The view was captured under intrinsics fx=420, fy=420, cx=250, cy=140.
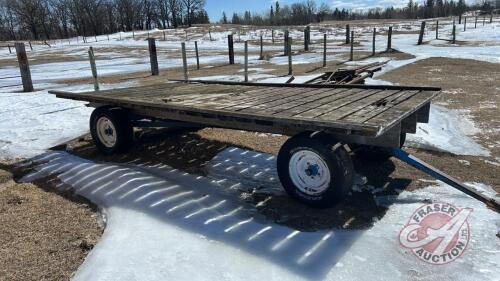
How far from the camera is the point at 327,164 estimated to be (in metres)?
3.67

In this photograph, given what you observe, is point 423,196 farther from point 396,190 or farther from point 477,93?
point 477,93

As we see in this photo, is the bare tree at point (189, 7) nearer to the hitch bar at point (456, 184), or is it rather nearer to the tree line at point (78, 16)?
the tree line at point (78, 16)

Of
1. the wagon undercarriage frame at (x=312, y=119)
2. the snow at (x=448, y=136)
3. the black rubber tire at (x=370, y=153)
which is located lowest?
the snow at (x=448, y=136)

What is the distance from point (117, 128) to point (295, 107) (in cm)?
271

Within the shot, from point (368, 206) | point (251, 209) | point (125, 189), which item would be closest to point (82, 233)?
point (125, 189)

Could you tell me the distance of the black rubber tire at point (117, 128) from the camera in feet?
19.1

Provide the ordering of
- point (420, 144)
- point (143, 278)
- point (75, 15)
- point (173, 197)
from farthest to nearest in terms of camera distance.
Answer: point (75, 15) < point (420, 144) < point (173, 197) < point (143, 278)

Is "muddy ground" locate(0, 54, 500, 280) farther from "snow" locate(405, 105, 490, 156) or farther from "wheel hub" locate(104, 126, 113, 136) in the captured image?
"wheel hub" locate(104, 126, 113, 136)

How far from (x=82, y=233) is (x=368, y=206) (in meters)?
2.65

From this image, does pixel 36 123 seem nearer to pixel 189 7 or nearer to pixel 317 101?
pixel 317 101

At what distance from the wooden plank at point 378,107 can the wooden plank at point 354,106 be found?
0.07m

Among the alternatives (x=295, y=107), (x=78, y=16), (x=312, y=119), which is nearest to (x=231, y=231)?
(x=312, y=119)

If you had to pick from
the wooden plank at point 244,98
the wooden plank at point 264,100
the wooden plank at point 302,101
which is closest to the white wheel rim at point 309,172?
the wooden plank at point 302,101

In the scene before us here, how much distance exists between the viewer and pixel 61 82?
48.9 feet
